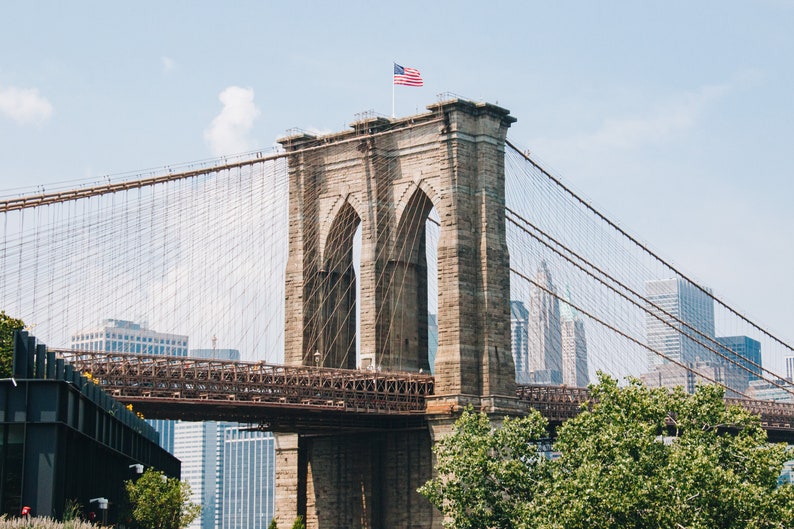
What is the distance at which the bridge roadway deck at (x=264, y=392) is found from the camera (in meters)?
73.6

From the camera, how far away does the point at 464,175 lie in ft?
294

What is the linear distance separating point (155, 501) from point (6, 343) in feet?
29.0

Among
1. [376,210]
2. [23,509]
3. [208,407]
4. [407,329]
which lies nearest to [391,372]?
[407,329]

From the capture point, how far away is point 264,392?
262 ft

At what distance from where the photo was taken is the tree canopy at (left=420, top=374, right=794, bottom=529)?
200 ft

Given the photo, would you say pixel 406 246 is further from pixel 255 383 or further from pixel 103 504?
pixel 103 504

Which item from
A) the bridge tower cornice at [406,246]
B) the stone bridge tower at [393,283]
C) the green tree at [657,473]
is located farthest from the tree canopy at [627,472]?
the stone bridge tower at [393,283]

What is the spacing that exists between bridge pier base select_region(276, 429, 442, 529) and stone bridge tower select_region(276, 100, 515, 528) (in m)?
0.09

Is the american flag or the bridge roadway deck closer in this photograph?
the bridge roadway deck

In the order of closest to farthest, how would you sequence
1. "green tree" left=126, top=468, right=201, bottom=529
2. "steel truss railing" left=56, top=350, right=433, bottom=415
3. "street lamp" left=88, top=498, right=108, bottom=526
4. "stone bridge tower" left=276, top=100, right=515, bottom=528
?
"street lamp" left=88, top=498, right=108, bottom=526
"green tree" left=126, top=468, right=201, bottom=529
"steel truss railing" left=56, top=350, right=433, bottom=415
"stone bridge tower" left=276, top=100, right=515, bottom=528

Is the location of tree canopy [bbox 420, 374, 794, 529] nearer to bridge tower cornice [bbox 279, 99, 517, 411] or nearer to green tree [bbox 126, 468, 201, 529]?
bridge tower cornice [bbox 279, 99, 517, 411]

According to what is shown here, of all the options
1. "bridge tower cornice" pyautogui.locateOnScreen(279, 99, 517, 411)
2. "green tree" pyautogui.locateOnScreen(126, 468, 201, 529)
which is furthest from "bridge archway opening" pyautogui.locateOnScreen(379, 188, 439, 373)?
"green tree" pyautogui.locateOnScreen(126, 468, 201, 529)

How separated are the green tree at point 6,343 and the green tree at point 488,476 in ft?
75.2

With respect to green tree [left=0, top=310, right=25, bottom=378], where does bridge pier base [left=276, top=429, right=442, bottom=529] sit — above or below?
below
